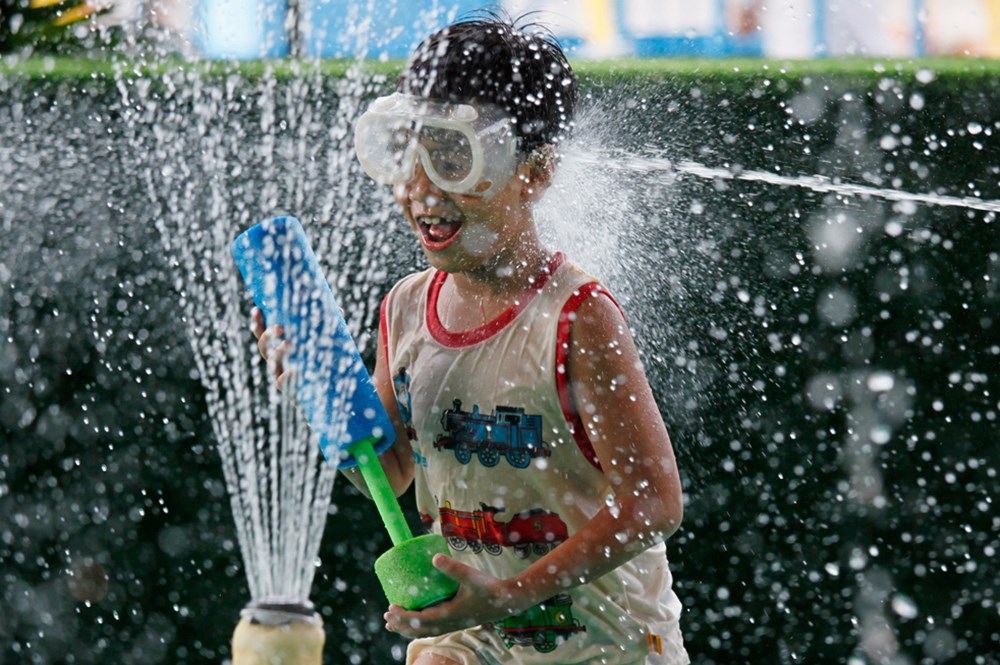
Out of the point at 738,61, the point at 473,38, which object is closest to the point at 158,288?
the point at 738,61

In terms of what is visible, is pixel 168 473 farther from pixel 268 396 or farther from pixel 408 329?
pixel 408 329

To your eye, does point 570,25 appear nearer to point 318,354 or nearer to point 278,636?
point 318,354

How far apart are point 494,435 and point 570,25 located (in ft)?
9.64

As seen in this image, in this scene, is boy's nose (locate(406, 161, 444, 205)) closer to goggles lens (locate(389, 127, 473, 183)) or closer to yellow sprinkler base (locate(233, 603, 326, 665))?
goggles lens (locate(389, 127, 473, 183))

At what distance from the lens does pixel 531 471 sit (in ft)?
7.03

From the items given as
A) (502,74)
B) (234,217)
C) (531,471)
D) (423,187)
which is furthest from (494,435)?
(234,217)

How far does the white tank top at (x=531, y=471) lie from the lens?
6.98 feet

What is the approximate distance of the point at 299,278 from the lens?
2.14 metres

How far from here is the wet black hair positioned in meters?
2.18

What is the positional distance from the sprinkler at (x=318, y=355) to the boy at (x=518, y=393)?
48 mm

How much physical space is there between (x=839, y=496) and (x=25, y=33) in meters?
3.23

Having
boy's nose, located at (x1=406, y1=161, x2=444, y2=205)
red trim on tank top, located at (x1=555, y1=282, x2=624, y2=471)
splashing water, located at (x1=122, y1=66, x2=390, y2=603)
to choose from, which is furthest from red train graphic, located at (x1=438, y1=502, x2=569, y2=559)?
splashing water, located at (x1=122, y1=66, x2=390, y2=603)

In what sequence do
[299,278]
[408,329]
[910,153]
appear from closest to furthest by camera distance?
1. [299,278]
2. [408,329]
3. [910,153]

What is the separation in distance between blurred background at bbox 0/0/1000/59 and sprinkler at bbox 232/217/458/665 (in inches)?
97.4
